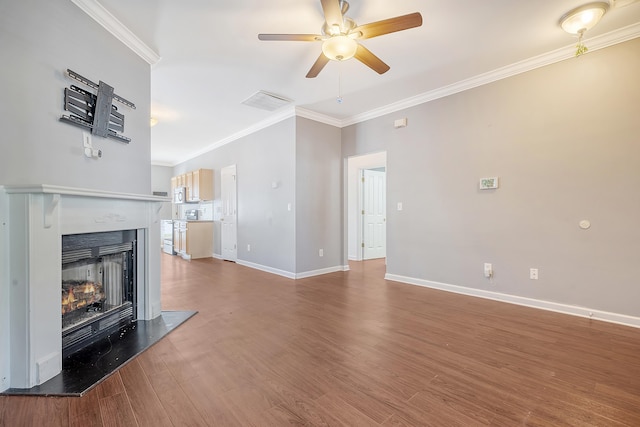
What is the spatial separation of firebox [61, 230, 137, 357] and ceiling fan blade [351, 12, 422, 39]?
2.64m

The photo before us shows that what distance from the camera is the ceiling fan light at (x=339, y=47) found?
2.22m

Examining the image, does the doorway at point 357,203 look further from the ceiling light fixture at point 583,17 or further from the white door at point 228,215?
the ceiling light fixture at point 583,17

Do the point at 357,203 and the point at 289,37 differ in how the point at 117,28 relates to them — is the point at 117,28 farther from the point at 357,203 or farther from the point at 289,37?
the point at 357,203

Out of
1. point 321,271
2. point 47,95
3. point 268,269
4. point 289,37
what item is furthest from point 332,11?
point 268,269

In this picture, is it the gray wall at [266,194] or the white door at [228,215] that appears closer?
the gray wall at [266,194]

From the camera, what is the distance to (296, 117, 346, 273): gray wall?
476cm

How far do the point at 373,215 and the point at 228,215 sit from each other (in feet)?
11.1

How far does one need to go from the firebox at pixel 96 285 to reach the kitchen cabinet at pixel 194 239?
13.6 ft

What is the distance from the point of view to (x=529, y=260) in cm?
324

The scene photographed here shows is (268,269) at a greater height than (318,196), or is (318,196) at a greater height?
(318,196)

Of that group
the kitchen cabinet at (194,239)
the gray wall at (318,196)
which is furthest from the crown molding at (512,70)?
the kitchen cabinet at (194,239)

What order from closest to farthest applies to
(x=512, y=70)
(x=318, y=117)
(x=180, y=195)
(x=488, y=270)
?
1. (x=512, y=70)
2. (x=488, y=270)
3. (x=318, y=117)
4. (x=180, y=195)

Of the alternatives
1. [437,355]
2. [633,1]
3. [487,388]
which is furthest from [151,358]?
[633,1]

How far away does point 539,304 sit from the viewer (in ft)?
10.4
